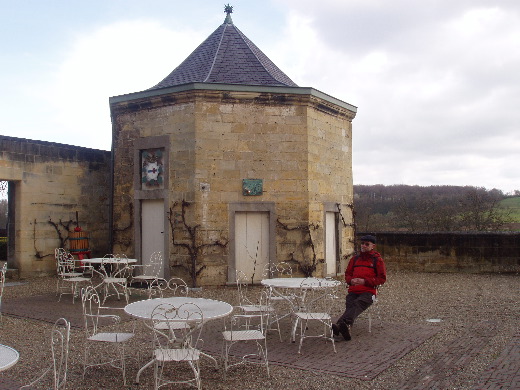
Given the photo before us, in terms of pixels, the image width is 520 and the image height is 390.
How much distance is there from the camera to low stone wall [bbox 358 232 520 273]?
1327 centimetres

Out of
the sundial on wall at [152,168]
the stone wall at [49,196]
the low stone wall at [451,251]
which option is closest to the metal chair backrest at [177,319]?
the sundial on wall at [152,168]

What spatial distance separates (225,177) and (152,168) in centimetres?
178

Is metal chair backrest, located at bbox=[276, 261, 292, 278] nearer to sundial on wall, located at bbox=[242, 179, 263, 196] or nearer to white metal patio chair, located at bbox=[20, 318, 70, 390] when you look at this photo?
sundial on wall, located at bbox=[242, 179, 263, 196]

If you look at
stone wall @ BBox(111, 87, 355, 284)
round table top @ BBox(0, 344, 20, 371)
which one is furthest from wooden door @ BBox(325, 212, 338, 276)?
round table top @ BBox(0, 344, 20, 371)

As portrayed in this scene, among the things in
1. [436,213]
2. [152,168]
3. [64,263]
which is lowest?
[64,263]

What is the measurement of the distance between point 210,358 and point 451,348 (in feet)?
9.01

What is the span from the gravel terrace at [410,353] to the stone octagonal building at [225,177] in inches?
58.2

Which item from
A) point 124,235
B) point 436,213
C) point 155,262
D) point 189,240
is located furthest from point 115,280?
point 436,213

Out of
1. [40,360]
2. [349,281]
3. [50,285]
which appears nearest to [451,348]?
[349,281]

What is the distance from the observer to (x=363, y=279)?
652 centimetres

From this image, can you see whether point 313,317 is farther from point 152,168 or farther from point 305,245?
point 152,168

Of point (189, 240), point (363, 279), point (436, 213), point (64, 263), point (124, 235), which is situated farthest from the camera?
point (436, 213)

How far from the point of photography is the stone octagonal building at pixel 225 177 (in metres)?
10.8

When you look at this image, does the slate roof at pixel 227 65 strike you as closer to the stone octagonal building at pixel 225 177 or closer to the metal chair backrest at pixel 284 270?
the stone octagonal building at pixel 225 177
